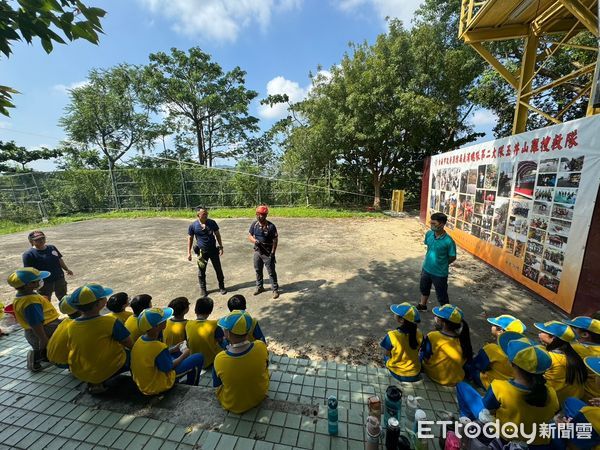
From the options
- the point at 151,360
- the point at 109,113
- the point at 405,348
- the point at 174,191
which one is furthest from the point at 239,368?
the point at 109,113

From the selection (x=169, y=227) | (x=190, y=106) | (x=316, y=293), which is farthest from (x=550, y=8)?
(x=190, y=106)

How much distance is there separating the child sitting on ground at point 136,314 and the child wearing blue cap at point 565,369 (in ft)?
12.8

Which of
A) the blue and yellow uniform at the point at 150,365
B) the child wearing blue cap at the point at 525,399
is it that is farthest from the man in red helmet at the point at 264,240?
the child wearing blue cap at the point at 525,399

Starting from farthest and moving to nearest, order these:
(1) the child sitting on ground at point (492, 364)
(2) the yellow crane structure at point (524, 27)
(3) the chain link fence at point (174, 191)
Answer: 1. (3) the chain link fence at point (174, 191)
2. (2) the yellow crane structure at point (524, 27)
3. (1) the child sitting on ground at point (492, 364)

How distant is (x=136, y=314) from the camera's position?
3.18 m

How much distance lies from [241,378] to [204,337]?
858mm

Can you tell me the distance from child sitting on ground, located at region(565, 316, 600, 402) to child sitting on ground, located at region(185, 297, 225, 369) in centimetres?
334

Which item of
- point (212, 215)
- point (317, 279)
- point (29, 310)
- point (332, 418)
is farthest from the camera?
point (212, 215)

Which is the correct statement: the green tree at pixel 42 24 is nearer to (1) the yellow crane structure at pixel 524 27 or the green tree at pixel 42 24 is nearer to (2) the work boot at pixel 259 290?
(2) the work boot at pixel 259 290

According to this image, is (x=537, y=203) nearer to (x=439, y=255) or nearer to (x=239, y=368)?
(x=439, y=255)

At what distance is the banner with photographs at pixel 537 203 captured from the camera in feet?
14.1

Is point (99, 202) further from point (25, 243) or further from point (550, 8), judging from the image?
point (550, 8)

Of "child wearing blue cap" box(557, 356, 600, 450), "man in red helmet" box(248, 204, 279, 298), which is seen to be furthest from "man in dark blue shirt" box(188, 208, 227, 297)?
"child wearing blue cap" box(557, 356, 600, 450)

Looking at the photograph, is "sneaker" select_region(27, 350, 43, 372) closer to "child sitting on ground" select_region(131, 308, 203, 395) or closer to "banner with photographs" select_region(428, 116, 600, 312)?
"child sitting on ground" select_region(131, 308, 203, 395)
